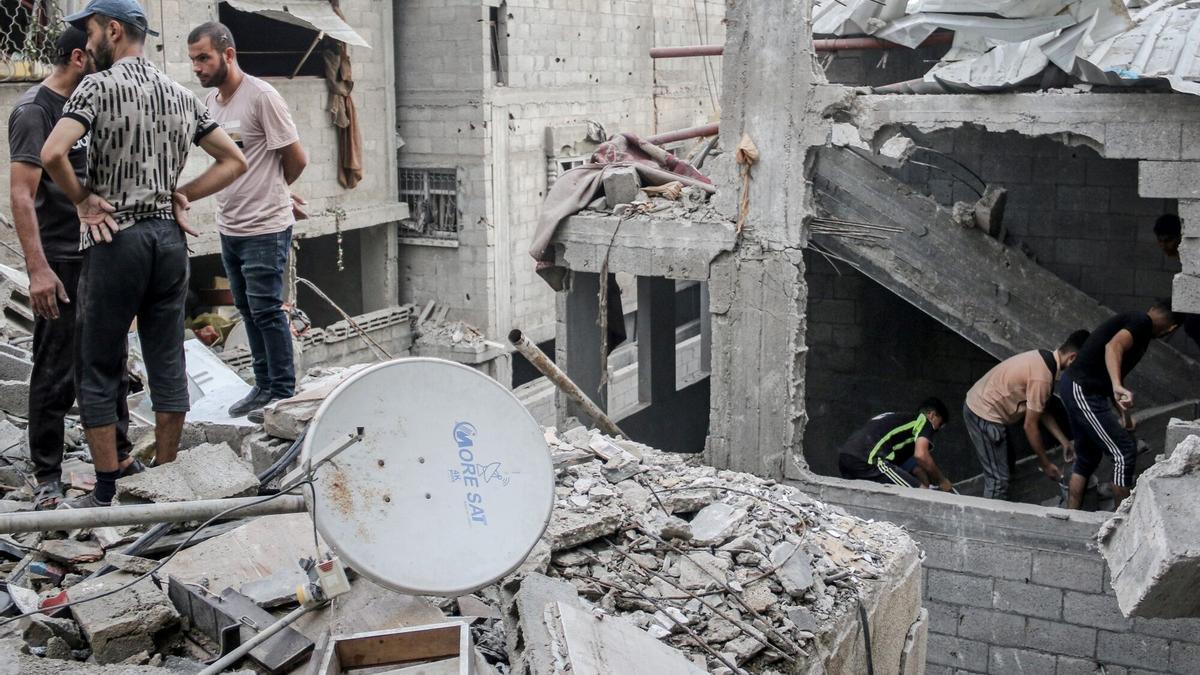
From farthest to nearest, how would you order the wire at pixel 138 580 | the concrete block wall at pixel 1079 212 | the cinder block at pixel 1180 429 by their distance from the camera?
the concrete block wall at pixel 1079 212 < the cinder block at pixel 1180 429 < the wire at pixel 138 580

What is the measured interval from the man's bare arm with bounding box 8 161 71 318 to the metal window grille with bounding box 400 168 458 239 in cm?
1392

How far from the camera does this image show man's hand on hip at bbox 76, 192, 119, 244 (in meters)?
4.53

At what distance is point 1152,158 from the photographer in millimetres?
8391

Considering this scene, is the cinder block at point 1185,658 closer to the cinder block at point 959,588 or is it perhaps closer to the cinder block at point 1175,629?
the cinder block at point 1175,629

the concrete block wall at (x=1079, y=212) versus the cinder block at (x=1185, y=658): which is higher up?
the concrete block wall at (x=1079, y=212)

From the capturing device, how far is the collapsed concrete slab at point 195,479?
455 cm

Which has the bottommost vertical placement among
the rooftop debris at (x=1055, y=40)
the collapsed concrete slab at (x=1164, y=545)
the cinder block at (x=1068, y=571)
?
the cinder block at (x=1068, y=571)

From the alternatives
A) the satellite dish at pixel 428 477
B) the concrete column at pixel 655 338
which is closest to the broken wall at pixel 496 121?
the concrete column at pixel 655 338

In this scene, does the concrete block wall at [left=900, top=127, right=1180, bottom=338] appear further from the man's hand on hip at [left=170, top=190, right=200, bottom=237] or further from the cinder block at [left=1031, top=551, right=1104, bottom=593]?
the man's hand on hip at [left=170, top=190, right=200, bottom=237]

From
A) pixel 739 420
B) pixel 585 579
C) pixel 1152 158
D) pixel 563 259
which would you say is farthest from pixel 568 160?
pixel 585 579

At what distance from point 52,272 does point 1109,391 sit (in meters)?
7.96

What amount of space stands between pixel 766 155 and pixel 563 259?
2263mm

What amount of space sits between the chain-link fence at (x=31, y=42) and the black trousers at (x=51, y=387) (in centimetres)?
823

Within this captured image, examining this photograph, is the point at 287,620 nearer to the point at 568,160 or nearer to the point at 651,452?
the point at 651,452
